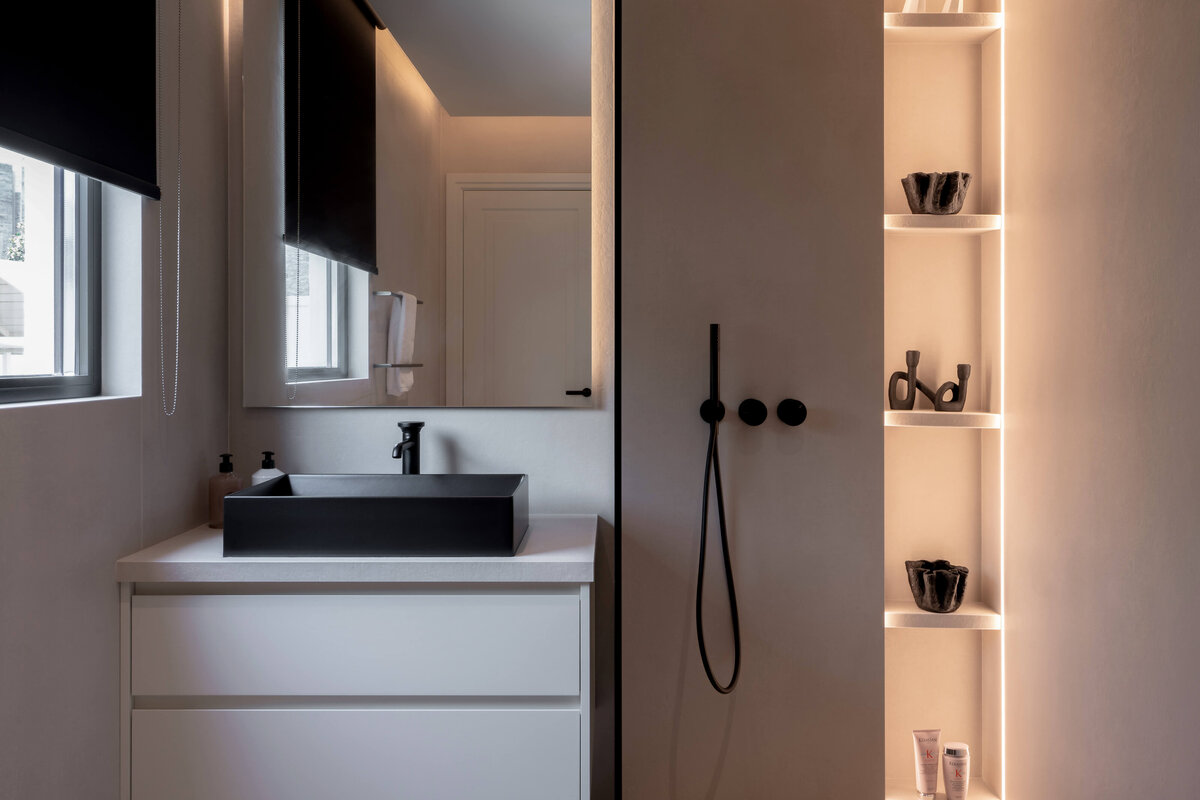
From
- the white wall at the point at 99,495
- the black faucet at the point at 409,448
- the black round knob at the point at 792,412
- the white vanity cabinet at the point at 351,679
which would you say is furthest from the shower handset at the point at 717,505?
the white wall at the point at 99,495

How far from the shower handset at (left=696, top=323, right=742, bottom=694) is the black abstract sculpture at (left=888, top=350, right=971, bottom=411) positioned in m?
0.44

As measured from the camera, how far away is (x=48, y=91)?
4.29 feet

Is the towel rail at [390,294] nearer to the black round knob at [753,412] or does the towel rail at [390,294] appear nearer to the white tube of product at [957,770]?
the black round knob at [753,412]

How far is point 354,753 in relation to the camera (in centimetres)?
151

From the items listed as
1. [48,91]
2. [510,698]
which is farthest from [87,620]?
[48,91]

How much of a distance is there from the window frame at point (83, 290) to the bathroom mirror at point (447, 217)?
44cm

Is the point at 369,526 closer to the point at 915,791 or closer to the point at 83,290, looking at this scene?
the point at 83,290

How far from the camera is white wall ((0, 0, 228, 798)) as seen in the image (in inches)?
50.0

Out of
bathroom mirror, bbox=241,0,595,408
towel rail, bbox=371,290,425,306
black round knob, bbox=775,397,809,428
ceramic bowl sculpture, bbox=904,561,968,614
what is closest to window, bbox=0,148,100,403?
bathroom mirror, bbox=241,0,595,408

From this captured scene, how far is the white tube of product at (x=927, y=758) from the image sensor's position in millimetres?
1860

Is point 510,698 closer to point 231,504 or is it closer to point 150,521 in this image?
point 231,504

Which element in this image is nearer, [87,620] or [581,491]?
[87,620]

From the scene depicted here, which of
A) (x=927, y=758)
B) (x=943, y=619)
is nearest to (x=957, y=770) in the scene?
(x=927, y=758)

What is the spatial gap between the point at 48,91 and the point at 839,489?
5.35 feet
